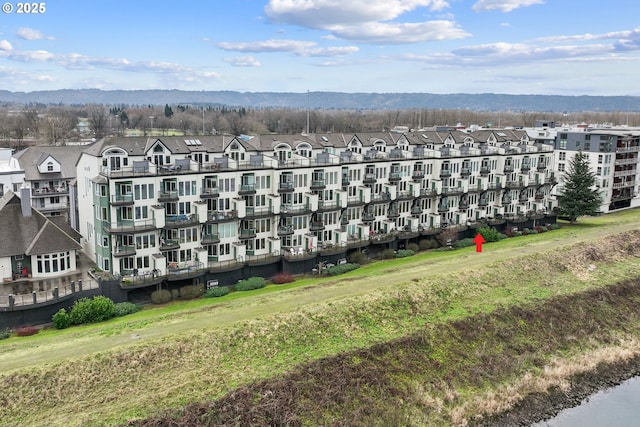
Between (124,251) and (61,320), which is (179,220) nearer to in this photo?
(124,251)

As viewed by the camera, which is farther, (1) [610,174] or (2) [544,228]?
(1) [610,174]

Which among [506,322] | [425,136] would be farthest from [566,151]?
[506,322]

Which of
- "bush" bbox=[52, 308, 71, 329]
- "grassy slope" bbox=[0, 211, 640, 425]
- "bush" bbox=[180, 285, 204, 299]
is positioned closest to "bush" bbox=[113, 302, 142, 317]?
"grassy slope" bbox=[0, 211, 640, 425]

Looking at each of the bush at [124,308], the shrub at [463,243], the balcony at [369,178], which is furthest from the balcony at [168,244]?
the shrub at [463,243]

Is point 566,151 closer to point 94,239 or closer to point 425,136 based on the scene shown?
point 425,136

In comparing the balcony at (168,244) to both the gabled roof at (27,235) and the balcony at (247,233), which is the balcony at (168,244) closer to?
the balcony at (247,233)

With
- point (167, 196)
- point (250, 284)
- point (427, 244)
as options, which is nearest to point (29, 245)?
point (167, 196)
